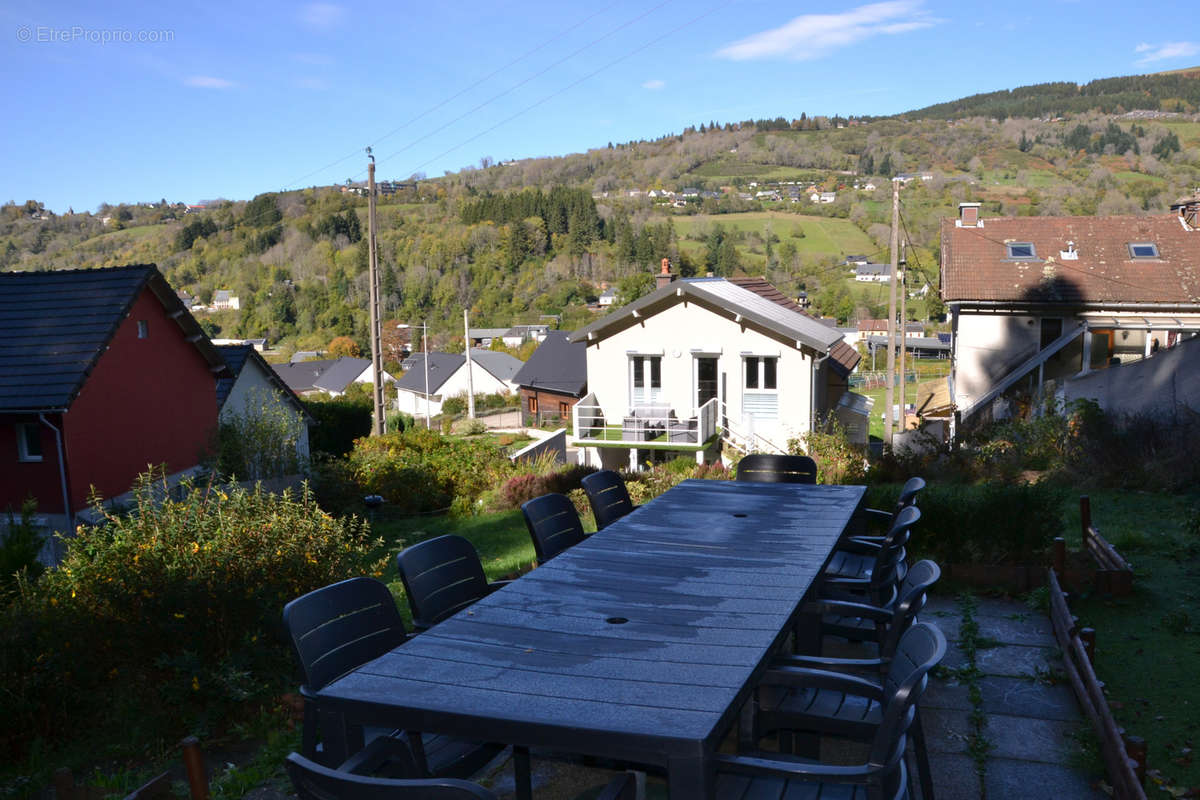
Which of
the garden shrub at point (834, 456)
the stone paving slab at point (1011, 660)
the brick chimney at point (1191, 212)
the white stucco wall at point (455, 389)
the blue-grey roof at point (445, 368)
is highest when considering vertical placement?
the brick chimney at point (1191, 212)

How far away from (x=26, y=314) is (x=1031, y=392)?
20.8m

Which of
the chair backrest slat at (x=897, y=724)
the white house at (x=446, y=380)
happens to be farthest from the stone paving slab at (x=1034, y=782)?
the white house at (x=446, y=380)

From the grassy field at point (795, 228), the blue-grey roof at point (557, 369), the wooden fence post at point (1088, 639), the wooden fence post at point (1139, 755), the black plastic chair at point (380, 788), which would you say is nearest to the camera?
the black plastic chair at point (380, 788)

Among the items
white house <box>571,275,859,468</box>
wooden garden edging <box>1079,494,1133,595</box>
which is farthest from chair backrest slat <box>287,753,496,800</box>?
white house <box>571,275,859,468</box>

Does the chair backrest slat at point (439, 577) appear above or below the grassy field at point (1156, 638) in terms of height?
above

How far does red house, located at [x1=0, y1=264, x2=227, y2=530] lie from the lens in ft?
43.6

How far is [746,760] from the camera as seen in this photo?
2496 millimetres

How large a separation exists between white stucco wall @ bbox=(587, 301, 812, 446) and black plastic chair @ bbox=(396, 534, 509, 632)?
60.9 feet

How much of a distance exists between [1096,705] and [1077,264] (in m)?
23.3

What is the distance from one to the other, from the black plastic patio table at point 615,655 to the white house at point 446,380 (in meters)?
53.5

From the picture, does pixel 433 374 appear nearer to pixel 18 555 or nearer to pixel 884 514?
pixel 18 555

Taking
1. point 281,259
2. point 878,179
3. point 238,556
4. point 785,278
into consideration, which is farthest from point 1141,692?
point 878,179

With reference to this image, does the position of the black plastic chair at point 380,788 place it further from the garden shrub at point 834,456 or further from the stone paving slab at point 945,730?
the garden shrub at point 834,456

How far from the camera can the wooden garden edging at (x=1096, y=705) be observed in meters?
2.96
